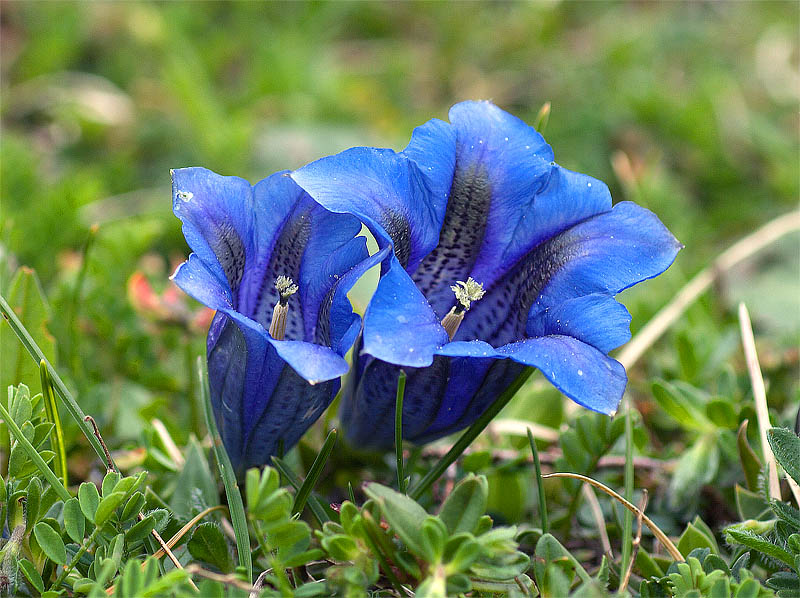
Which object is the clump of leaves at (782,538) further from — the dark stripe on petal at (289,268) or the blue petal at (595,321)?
the dark stripe on petal at (289,268)

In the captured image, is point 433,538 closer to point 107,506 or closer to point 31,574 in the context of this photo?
point 107,506

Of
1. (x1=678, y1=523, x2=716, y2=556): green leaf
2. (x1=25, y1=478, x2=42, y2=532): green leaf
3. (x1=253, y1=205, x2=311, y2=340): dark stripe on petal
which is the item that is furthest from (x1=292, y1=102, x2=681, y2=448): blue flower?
(x1=25, y1=478, x2=42, y2=532): green leaf

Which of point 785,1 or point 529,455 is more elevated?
point 785,1

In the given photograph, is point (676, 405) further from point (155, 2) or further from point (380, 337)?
point (155, 2)

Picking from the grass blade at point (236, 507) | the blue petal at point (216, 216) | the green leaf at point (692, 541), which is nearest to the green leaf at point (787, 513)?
the green leaf at point (692, 541)

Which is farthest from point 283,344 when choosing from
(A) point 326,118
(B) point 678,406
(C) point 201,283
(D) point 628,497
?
(A) point 326,118

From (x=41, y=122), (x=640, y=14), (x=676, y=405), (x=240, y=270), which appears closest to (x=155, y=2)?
(x=41, y=122)

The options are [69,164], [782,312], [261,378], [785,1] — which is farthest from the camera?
[785,1]

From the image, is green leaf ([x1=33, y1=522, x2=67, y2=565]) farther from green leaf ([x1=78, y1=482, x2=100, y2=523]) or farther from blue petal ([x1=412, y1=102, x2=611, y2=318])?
blue petal ([x1=412, y1=102, x2=611, y2=318])
